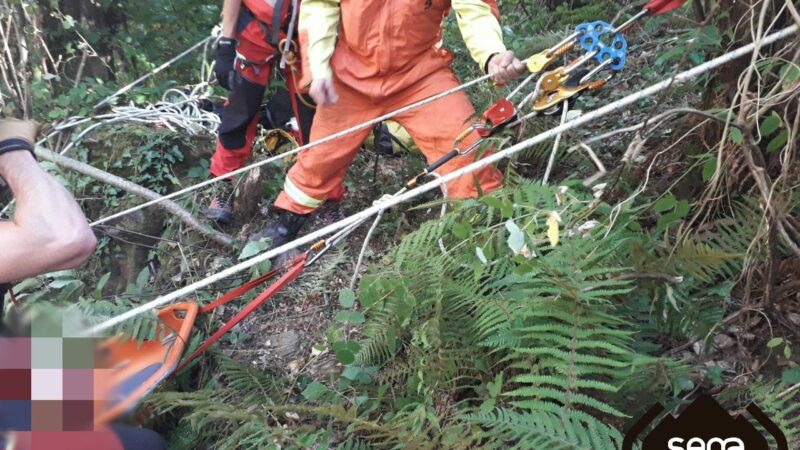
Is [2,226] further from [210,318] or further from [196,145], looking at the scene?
[196,145]

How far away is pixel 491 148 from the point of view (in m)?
2.75

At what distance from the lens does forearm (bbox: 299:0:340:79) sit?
2842mm

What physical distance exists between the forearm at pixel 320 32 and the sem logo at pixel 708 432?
2023 mm

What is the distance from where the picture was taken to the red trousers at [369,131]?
2.80m

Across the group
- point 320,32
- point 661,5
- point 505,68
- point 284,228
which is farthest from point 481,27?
point 284,228

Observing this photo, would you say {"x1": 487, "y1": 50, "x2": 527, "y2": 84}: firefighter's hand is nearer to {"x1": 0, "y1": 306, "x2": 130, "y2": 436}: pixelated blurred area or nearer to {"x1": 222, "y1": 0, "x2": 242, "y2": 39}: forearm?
{"x1": 222, "y1": 0, "x2": 242, "y2": 39}: forearm

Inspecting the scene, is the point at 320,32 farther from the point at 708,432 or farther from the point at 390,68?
the point at 708,432

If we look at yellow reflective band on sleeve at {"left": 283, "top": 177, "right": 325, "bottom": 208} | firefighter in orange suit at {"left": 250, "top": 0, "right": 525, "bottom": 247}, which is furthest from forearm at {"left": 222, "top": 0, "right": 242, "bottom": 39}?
yellow reflective band on sleeve at {"left": 283, "top": 177, "right": 325, "bottom": 208}

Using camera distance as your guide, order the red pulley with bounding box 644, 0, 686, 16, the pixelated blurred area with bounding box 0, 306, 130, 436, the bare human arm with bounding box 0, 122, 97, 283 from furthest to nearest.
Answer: the red pulley with bounding box 644, 0, 686, 16, the bare human arm with bounding box 0, 122, 97, 283, the pixelated blurred area with bounding box 0, 306, 130, 436

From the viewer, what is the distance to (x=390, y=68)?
9.35 ft

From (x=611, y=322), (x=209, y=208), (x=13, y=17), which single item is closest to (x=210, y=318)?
(x=209, y=208)

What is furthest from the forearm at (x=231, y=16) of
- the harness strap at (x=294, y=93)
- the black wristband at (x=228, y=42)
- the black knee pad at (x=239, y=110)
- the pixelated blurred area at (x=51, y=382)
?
the pixelated blurred area at (x=51, y=382)

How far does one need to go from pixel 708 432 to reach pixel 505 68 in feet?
5.18

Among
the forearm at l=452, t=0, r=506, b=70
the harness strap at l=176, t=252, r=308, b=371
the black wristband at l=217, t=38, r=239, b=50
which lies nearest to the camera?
the harness strap at l=176, t=252, r=308, b=371
